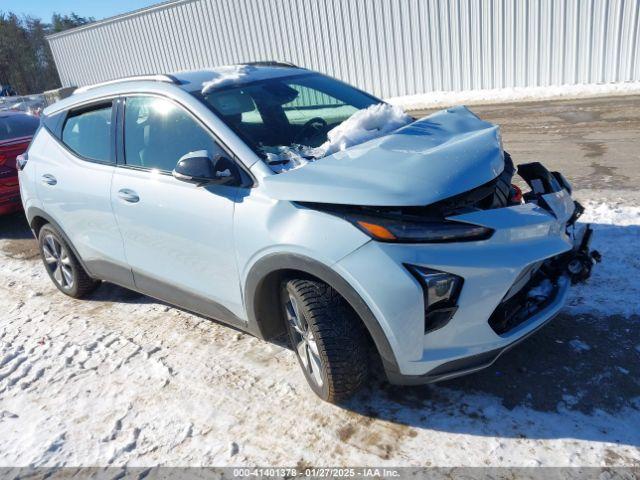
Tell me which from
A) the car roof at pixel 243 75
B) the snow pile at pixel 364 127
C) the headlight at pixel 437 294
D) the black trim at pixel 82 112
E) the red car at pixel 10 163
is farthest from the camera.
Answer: the red car at pixel 10 163

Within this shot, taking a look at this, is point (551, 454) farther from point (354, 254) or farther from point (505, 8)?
point (505, 8)

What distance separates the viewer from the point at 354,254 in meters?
2.49

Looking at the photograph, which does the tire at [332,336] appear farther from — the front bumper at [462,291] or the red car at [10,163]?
the red car at [10,163]

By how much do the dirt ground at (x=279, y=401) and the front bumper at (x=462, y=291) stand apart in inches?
14.0

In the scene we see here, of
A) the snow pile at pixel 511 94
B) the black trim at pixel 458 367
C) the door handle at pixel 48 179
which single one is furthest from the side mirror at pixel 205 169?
the snow pile at pixel 511 94

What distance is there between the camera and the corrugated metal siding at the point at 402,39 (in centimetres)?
1205

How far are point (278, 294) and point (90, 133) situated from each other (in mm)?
2131

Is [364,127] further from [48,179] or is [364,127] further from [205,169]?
[48,179]

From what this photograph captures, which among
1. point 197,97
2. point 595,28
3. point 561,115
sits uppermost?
point 197,97

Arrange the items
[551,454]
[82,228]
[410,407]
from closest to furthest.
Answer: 1. [551,454]
2. [410,407]
3. [82,228]

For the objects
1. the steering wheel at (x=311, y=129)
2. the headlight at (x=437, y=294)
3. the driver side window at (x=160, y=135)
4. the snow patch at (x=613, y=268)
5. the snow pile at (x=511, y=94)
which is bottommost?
the snow pile at (x=511, y=94)

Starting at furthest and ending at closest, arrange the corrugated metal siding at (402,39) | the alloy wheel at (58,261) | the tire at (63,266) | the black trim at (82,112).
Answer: the corrugated metal siding at (402,39), the alloy wheel at (58,261), the tire at (63,266), the black trim at (82,112)

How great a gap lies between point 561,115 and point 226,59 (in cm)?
1194

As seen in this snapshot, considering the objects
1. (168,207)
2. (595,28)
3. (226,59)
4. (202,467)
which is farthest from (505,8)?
(202,467)
